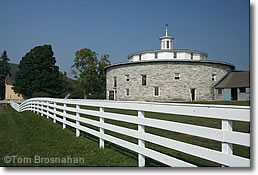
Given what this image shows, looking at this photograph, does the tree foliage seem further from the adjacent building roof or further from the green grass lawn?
the adjacent building roof

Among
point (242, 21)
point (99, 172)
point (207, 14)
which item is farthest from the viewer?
point (207, 14)

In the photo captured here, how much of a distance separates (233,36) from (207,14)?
1.89ft

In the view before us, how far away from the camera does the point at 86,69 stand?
5.43 m

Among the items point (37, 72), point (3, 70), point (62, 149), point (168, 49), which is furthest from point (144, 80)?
point (62, 149)

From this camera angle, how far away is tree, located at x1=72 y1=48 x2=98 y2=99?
188 inches

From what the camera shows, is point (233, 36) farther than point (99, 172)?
Yes

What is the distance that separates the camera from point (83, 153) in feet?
11.8

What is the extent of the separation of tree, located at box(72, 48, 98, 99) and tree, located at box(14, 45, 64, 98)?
19.6 inches

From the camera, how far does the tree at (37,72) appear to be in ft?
16.2

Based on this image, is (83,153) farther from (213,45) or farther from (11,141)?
(213,45)

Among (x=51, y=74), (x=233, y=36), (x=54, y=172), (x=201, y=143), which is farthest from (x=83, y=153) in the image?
(x=233, y=36)

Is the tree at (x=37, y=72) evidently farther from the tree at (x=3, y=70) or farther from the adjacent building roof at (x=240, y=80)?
the adjacent building roof at (x=240, y=80)

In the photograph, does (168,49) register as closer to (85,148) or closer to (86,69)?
(86,69)

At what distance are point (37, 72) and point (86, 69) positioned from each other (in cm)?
120
